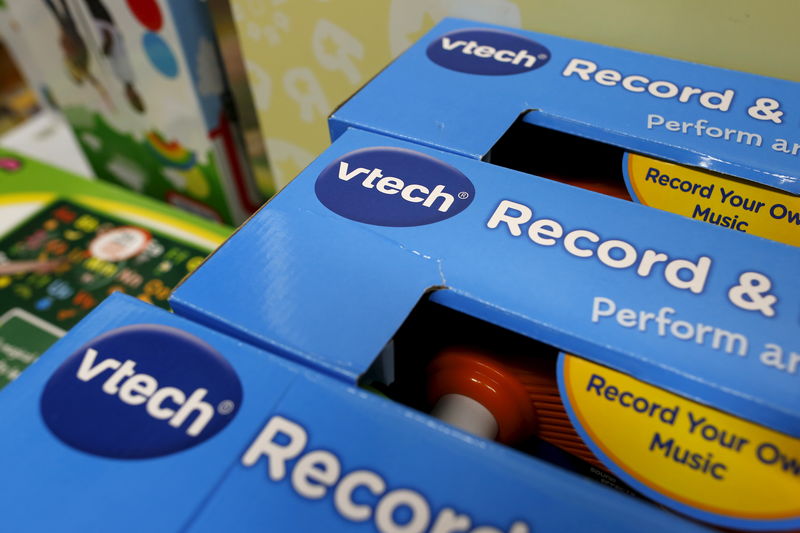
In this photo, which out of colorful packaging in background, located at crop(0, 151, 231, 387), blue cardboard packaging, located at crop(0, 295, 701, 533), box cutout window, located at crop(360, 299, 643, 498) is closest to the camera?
blue cardboard packaging, located at crop(0, 295, 701, 533)

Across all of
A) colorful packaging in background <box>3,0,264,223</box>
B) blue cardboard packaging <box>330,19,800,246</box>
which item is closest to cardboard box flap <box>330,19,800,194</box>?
blue cardboard packaging <box>330,19,800,246</box>

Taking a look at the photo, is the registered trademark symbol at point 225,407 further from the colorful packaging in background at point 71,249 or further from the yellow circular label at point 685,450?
the colorful packaging in background at point 71,249

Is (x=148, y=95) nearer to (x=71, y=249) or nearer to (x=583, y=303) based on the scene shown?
(x=71, y=249)

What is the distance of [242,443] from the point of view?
1.02ft

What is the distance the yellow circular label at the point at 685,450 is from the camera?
31 centimetres

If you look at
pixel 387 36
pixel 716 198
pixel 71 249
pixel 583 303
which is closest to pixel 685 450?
pixel 583 303

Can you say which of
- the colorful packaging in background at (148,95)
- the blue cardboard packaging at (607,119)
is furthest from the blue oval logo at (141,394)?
the colorful packaging in background at (148,95)

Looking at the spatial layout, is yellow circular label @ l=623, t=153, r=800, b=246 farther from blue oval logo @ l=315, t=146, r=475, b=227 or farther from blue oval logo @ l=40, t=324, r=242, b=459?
blue oval logo @ l=40, t=324, r=242, b=459

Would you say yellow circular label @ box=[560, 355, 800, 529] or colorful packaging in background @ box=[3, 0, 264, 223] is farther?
colorful packaging in background @ box=[3, 0, 264, 223]

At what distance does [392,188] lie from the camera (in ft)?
1.46

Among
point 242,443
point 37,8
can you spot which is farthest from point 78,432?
point 37,8

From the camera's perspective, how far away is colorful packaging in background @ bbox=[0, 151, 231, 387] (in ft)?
2.69

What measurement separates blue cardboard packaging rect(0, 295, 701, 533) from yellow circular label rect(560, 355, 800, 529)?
0.05 metres

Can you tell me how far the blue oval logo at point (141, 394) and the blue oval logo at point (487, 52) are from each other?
346 mm
